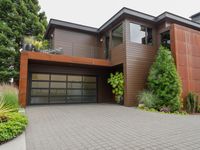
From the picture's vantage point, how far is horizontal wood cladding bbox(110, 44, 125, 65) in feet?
37.6

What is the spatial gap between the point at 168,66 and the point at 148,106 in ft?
8.96

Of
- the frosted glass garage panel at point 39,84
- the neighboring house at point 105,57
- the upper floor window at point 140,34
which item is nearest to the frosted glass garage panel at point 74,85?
the neighboring house at point 105,57

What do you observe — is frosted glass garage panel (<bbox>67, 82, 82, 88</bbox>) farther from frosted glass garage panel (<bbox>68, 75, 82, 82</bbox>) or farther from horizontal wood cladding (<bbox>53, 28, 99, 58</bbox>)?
horizontal wood cladding (<bbox>53, 28, 99, 58</bbox>)

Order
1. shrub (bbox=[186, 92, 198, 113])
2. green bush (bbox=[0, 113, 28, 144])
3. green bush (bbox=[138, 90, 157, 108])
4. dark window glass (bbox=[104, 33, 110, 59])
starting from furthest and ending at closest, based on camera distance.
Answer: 1. dark window glass (bbox=[104, 33, 110, 59])
2. shrub (bbox=[186, 92, 198, 113])
3. green bush (bbox=[138, 90, 157, 108])
4. green bush (bbox=[0, 113, 28, 144])

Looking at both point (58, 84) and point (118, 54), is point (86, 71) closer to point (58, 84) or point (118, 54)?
point (58, 84)

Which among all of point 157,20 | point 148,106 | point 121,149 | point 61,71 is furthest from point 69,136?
point 157,20

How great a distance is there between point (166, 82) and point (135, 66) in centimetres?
249

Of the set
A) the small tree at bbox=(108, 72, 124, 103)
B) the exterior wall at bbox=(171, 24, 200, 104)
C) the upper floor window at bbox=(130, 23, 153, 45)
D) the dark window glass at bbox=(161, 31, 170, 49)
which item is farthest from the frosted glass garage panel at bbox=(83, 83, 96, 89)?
the exterior wall at bbox=(171, 24, 200, 104)

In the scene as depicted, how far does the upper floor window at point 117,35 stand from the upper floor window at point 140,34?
3.21ft

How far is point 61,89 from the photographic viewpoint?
42.4 feet

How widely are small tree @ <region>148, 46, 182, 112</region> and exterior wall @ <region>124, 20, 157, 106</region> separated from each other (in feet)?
4.08

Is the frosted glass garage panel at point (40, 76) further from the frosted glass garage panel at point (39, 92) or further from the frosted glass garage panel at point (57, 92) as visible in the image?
the frosted glass garage panel at point (57, 92)

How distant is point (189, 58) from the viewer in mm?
A: 11062

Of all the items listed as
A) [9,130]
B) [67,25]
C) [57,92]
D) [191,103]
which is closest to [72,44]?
[67,25]
